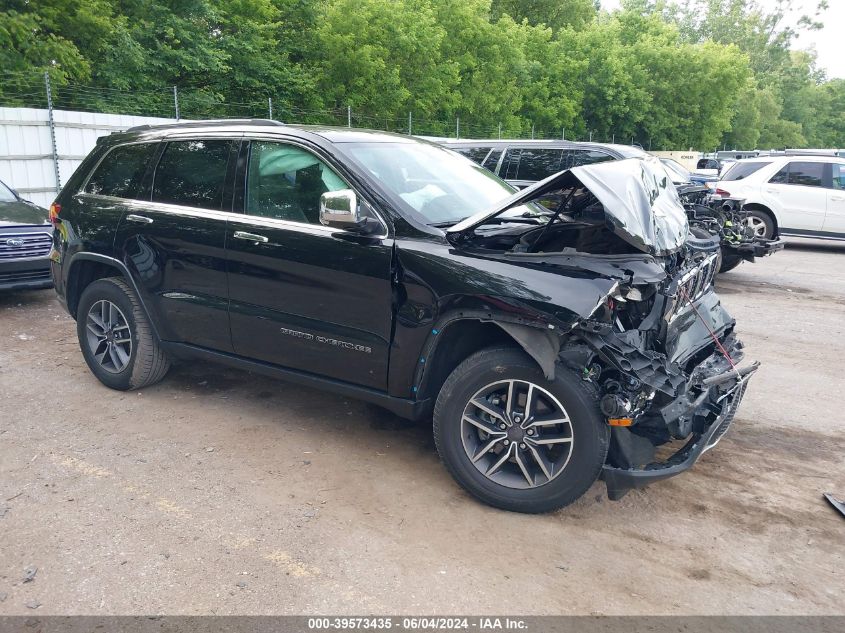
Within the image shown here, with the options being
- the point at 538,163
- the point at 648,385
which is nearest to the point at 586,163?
the point at 538,163

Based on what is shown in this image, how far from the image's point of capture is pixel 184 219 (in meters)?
4.77

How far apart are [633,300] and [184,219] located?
299cm

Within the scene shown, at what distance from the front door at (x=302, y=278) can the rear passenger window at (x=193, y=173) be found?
0.23 m

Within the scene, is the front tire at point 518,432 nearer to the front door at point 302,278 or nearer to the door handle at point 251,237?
the front door at point 302,278

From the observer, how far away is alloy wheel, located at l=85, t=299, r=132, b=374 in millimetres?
5285

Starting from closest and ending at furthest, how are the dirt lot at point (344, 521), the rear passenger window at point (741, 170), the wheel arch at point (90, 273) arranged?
the dirt lot at point (344, 521) < the wheel arch at point (90, 273) < the rear passenger window at point (741, 170)

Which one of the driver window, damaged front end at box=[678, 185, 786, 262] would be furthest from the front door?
damaged front end at box=[678, 185, 786, 262]

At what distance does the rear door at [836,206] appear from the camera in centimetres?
1341

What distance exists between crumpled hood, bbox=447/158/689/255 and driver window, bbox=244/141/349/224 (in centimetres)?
93

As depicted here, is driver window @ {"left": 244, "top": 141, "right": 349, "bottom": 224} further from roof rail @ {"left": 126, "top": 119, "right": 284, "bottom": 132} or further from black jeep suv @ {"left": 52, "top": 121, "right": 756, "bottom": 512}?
roof rail @ {"left": 126, "top": 119, "right": 284, "bottom": 132}

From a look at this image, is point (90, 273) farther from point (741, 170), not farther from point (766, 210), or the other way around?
point (741, 170)

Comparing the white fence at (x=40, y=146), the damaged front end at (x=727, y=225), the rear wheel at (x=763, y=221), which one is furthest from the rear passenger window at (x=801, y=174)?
the white fence at (x=40, y=146)

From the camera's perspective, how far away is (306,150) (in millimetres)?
4367

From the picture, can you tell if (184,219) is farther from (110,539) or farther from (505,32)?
(505,32)
